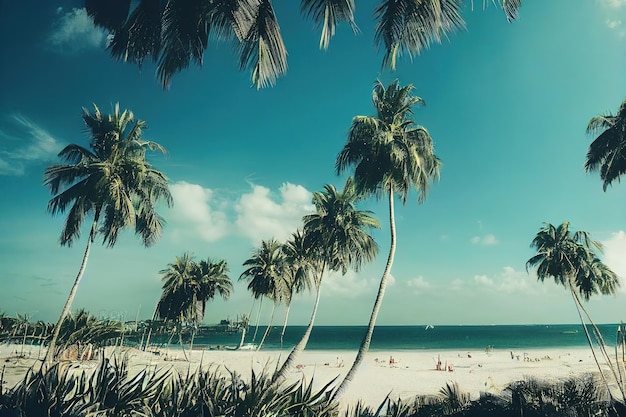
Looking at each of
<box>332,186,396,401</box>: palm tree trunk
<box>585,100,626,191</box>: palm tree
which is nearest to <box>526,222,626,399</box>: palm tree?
<box>585,100,626,191</box>: palm tree

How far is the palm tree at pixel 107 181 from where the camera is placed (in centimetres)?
1640

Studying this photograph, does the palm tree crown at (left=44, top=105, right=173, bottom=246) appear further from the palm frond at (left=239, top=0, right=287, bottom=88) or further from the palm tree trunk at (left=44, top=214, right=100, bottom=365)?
the palm frond at (left=239, top=0, right=287, bottom=88)

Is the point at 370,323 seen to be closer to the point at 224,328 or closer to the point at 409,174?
the point at 409,174

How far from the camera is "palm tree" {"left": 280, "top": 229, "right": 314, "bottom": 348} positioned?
1038 inches

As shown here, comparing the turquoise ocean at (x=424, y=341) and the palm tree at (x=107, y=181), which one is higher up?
the palm tree at (x=107, y=181)

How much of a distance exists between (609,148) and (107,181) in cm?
2235

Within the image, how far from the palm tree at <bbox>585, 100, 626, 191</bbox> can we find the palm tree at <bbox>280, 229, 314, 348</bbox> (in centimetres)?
1678

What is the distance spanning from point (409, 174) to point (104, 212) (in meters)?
14.9

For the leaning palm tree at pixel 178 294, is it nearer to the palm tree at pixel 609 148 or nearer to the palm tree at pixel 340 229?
the palm tree at pixel 340 229

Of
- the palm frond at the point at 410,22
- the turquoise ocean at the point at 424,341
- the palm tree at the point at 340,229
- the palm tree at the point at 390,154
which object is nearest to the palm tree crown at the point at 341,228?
the palm tree at the point at 340,229

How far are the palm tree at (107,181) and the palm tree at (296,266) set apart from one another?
1063 centimetres

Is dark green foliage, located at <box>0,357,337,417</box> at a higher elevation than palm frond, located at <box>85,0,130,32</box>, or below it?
below

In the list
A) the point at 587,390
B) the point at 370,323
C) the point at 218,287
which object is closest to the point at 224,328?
the point at 218,287

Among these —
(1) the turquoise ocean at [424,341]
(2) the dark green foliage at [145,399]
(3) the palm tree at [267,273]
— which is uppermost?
(3) the palm tree at [267,273]
